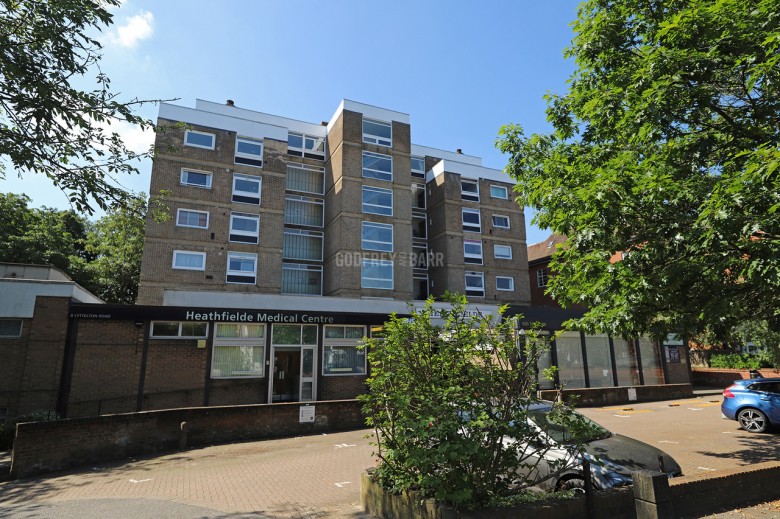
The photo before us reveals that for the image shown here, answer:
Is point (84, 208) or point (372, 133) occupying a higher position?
point (372, 133)

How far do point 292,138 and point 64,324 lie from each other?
66.4 feet

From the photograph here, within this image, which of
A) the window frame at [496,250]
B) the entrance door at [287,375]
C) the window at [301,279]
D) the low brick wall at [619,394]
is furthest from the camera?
the window frame at [496,250]

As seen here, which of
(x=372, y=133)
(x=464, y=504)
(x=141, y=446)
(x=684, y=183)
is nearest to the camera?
(x=464, y=504)

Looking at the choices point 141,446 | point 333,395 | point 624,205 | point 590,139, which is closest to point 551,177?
point 590,139

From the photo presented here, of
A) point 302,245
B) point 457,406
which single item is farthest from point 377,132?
point 457,406

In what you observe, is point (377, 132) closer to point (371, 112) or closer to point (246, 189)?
point (371, 112)

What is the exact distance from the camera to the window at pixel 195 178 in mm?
26875

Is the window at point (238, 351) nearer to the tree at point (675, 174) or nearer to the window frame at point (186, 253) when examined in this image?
the window frame at point (186, 253)

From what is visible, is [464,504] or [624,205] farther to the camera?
[624,205]

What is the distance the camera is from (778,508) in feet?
19.4

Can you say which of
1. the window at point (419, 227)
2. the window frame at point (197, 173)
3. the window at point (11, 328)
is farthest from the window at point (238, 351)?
the window at point (419, 227)

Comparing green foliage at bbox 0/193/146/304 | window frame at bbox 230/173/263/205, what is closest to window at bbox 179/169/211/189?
window frame at bbox 230/173/263/205

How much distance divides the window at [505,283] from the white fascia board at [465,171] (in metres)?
7.68

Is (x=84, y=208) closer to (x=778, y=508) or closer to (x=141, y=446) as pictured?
(x=141, y=446)
